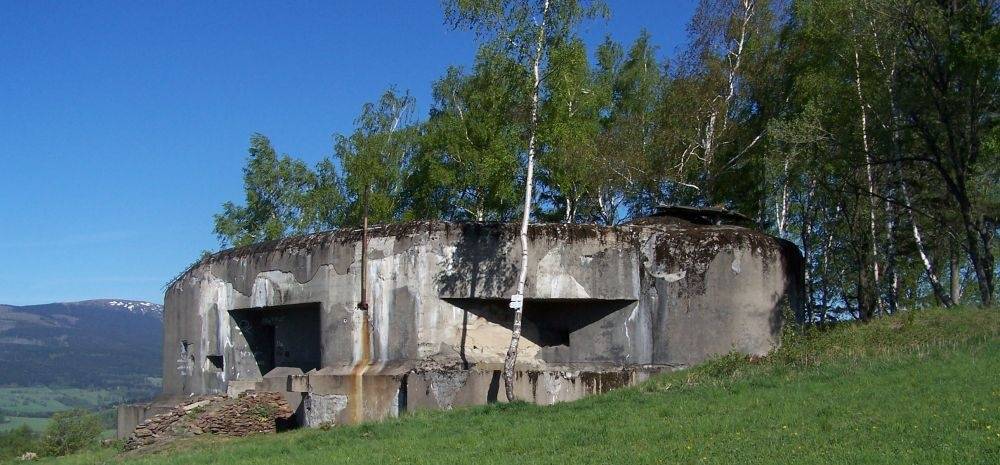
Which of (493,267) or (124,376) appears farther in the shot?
(124,376)

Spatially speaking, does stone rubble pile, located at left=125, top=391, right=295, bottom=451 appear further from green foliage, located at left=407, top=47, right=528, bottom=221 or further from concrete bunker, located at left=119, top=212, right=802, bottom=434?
green foliage, located at left=407, top=47, right=528, bottom=221

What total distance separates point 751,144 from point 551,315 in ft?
26.7

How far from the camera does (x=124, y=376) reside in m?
176

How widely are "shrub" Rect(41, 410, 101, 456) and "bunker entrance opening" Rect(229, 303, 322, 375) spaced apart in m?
3.96

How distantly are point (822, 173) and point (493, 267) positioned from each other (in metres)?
8.43

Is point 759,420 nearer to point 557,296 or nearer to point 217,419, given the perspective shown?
point 557,296

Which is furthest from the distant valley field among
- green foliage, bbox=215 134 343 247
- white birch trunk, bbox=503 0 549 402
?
white birch trunk, bbox=503 0 549 402

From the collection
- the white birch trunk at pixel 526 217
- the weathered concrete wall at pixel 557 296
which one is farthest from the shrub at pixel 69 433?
the white birch trunk at pixel 526 217

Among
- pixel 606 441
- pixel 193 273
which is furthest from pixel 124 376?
pixel 606 441

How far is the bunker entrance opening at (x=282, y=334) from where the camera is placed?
780 inches

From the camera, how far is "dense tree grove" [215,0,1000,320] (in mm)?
17938

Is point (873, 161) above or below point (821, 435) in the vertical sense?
above

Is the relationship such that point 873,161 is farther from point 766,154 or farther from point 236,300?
point 236,300

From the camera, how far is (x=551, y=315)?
725 inches
